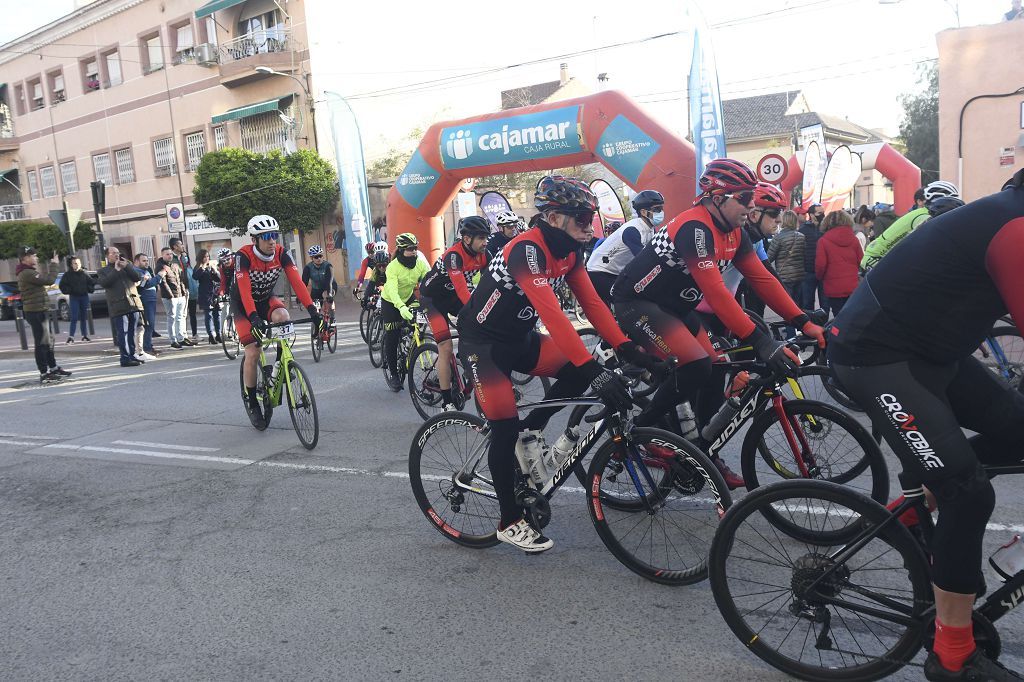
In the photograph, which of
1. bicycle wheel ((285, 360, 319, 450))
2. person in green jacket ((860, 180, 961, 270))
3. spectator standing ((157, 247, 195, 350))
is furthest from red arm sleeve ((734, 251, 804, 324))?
spectator standing ((157, 247, 195, 350))

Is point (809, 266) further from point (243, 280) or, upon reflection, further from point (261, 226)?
point (243, 280)

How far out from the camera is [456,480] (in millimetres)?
4551

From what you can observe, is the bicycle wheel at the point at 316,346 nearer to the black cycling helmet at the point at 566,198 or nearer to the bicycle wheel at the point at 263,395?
the bicycle wheel at the point at 263,395

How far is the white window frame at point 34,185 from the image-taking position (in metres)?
42.2

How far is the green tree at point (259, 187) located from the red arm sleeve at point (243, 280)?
20.2 meters

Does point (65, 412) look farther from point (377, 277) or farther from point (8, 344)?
point (8, 344)

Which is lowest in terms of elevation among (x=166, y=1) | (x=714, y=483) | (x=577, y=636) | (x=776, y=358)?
(x=577, y=636)

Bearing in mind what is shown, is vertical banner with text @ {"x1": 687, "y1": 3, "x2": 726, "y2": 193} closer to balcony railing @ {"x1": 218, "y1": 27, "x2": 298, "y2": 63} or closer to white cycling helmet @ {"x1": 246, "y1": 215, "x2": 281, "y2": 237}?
white cycling helmet @ {"x1": 246, "y1": 215, "x2": 281, "y2": 237}

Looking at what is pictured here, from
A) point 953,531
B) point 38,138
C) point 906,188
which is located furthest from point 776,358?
point 38,138

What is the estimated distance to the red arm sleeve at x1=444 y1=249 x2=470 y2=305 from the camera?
24.9 feet

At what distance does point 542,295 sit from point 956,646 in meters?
2.29

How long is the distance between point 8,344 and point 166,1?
736 inches

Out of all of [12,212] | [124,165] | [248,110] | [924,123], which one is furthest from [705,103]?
[12,212]

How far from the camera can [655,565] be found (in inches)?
154
